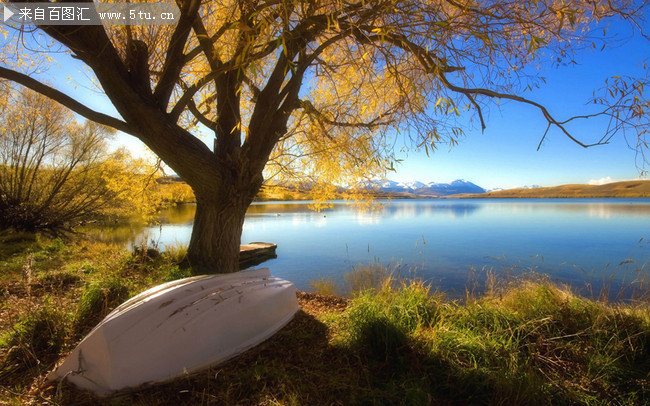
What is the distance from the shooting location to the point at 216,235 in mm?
4348

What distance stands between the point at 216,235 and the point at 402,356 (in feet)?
10.7

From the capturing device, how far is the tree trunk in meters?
4.28

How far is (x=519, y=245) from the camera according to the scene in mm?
13070

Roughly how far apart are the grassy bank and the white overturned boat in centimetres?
10

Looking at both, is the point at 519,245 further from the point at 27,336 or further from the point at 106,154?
the point at 106,154

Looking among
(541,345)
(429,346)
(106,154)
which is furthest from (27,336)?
(106,154)

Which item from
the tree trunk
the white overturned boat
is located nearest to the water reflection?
the tree trunk

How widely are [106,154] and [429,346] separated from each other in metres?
12.9

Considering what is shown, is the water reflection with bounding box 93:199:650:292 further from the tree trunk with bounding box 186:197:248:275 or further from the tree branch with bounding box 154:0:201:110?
the tree branch with bounding box 154:0:201:110

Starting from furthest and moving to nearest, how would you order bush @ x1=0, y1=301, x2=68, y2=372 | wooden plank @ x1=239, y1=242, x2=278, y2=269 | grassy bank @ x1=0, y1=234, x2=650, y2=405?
wooden plank @ x1=239, y1=242, x2=278, y2=269, bush @ x1=0, y1=301, x2=68, y2=372, grassy bank @ x1=0, y1=234, x2=650, y2=405

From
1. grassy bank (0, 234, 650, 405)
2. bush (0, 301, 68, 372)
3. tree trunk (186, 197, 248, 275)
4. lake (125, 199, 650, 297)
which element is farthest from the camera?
lake (125, 199, 650, 297)

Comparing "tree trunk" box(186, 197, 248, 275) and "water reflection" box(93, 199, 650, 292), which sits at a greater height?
"tree trunk" box(186, 197, 248, 275)

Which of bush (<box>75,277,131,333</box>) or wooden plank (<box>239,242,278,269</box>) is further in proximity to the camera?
wooden plank (<box>239,242,278,269</box>)

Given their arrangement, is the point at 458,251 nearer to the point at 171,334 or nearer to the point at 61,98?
the point at 171,334
